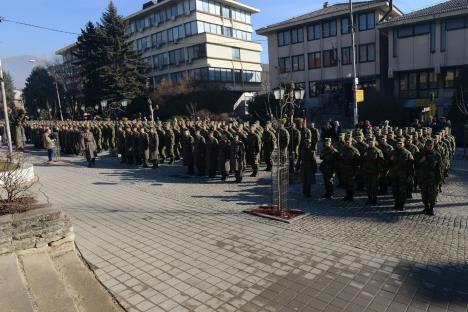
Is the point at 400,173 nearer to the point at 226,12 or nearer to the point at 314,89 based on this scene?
the point at 314,89

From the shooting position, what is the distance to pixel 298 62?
1686 inches

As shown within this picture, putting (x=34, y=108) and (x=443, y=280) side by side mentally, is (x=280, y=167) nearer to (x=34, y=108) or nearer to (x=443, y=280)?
(x=443, y=280)

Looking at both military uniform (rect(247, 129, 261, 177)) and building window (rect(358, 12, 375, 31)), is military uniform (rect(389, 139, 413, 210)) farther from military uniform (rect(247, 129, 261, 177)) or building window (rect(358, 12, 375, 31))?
building window (rect(358, 12, 375, 31))

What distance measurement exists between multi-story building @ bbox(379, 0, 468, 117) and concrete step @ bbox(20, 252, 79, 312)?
29.8 m

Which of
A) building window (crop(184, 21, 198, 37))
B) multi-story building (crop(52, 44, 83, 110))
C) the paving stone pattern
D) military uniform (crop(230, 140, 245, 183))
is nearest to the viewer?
the paving stone pattern

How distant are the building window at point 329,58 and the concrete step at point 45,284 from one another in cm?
3726

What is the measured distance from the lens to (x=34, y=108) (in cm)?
7175

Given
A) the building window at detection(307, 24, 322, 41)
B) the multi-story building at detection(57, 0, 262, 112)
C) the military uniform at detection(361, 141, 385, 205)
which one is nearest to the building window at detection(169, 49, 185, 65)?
the multi-story building at detection(57, 0, 262, 112)

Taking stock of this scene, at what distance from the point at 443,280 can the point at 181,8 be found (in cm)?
5335

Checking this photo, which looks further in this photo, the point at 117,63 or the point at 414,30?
the point at 117,63

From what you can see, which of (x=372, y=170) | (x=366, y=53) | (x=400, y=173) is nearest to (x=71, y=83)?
(x=366, y=53)

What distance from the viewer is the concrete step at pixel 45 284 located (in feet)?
15.9

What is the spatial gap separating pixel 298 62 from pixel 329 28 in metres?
4.99

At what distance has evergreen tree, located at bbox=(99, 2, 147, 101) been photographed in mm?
44094
